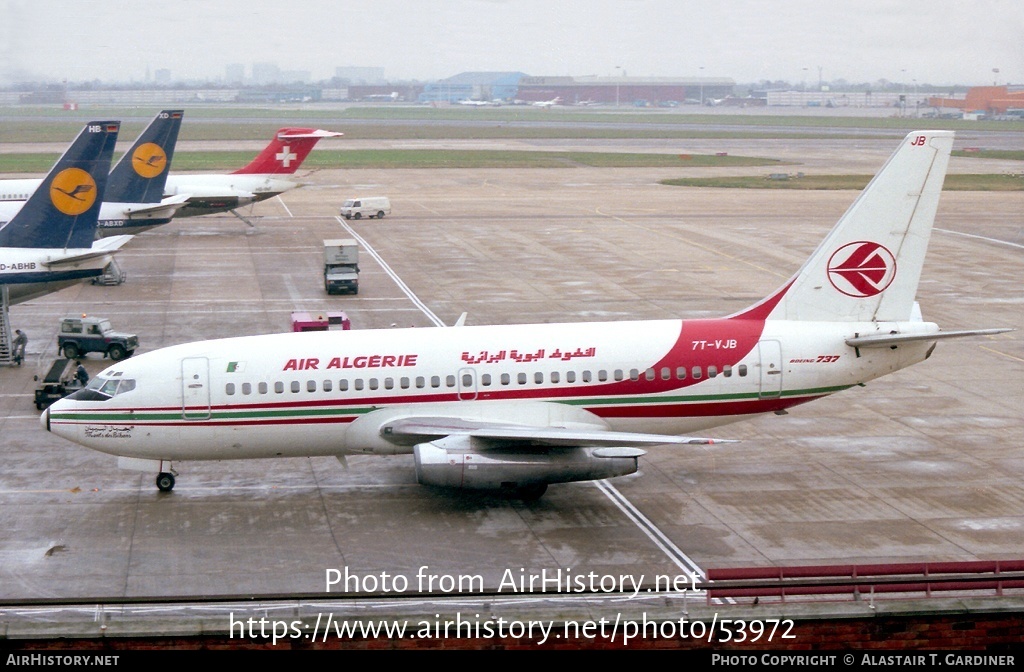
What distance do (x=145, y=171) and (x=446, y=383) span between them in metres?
45.5

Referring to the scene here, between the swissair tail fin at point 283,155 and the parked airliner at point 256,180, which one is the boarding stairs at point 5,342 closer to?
the parked airliner at point 256,180

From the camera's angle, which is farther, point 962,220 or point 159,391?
point 962,220

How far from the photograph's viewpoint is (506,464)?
27375 millimetres

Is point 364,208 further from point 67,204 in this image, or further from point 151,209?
point 67,204

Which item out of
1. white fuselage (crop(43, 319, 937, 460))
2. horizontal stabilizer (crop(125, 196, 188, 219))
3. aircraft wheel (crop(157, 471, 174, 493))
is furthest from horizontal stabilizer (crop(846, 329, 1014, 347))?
horizontal stabilizer (crop(125, 196, 188, 219))

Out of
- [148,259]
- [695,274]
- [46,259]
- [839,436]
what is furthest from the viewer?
[148,259]

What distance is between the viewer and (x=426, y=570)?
2445 cm

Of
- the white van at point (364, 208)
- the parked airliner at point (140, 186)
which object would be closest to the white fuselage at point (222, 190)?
the white van at point (364, 208)

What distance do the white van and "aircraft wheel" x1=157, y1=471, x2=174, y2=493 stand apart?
195 feet

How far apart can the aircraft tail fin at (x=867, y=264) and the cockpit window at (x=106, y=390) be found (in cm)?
1608

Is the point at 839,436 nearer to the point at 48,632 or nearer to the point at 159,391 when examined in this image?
the point at 159,391

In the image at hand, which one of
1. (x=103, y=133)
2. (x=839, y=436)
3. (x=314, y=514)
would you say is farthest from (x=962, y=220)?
(x=314, y=514)

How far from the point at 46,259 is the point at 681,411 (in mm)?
27336

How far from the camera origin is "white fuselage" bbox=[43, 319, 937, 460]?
28.7 meters
